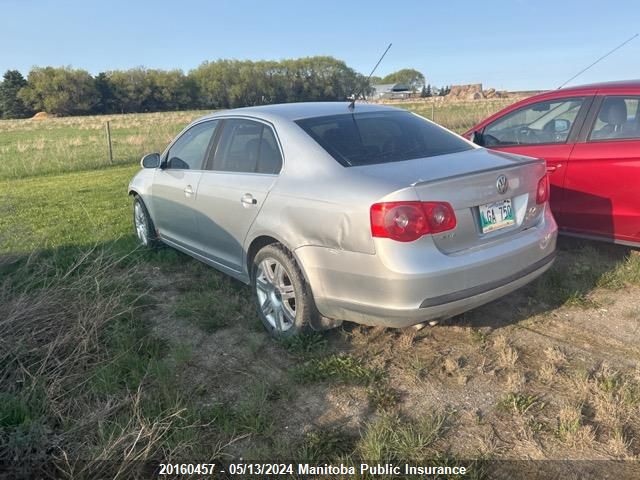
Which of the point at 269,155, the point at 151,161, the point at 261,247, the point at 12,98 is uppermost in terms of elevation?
the point at 12,98

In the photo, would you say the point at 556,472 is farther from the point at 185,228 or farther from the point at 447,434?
the point at 185,228

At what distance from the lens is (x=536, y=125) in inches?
206

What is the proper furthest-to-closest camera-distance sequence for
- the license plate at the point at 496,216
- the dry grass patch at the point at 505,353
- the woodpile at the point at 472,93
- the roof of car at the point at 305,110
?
the woodpile at the point at 472,93 → the roof of car at the point at 305,110 → the dry grass patch at the point at 505,353 → the license plate at the point at 496,216

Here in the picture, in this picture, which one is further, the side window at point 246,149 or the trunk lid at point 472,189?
the side window at point 246,149

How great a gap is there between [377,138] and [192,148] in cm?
204

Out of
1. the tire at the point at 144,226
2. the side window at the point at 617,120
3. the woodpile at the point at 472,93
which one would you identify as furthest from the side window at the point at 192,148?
the woodpile at the point at 472,93

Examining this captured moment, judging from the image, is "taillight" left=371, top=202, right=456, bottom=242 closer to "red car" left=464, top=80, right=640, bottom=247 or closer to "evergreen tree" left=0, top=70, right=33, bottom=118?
"red car" left=464, top=80, right=640, bottom=247

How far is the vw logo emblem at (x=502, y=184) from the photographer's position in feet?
10.3

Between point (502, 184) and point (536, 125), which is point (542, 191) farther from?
point (536, 125)

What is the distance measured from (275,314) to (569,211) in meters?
2.92

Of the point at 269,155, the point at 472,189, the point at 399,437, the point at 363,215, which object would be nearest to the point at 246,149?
the point at 269,155

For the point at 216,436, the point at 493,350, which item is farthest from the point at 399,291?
the point at 216,436

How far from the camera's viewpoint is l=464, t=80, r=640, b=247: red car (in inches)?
172

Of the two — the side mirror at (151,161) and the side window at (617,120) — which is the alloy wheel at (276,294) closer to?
the side mirror at (151,161)
